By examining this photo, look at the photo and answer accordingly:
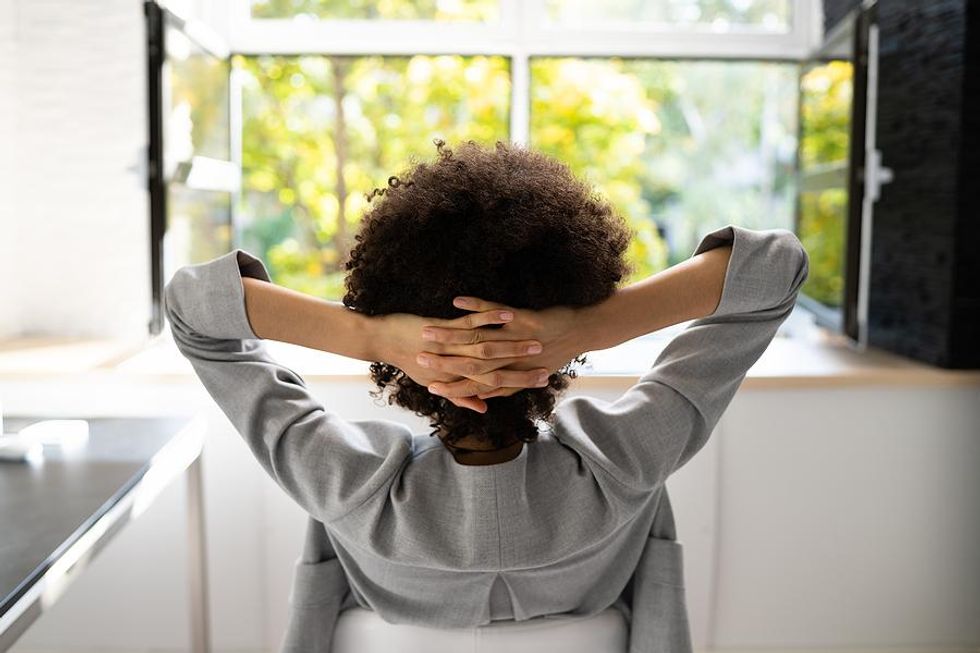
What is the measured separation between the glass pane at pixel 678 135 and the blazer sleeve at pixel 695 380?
1931 millimetres

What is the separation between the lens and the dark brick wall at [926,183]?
2176mm

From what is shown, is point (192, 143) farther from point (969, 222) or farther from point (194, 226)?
point (969, 222)

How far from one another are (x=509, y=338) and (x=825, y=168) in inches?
76.8

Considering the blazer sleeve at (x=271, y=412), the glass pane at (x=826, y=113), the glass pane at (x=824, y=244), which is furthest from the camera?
the glass pane at (x=824, y=244)

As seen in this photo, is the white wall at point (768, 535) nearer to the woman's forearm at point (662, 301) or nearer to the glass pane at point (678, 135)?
the glass pane at point (678, 135)

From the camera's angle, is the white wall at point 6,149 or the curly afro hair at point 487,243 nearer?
the curly afro hair at point 487,243

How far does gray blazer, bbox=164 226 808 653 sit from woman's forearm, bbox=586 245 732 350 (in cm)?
2

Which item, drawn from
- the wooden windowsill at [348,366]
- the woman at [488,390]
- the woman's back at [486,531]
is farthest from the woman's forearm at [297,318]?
the wooden windowsill at [348,366]

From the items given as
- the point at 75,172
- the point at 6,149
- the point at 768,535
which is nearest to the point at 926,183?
the point at 768,535

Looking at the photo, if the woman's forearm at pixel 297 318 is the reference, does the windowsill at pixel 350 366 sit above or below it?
below

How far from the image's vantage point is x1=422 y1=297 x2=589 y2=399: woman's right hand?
0.94 m

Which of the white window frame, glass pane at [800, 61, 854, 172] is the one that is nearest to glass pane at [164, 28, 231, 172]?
the white window frame

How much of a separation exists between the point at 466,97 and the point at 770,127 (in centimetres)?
91

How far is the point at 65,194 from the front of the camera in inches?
100
